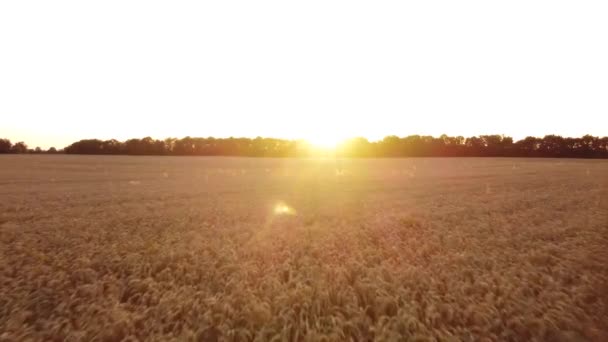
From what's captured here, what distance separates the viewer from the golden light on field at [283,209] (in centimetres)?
1287

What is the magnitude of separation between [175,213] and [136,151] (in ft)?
335

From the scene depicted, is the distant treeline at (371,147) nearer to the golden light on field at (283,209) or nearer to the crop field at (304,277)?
the golden light on field at (283,209)

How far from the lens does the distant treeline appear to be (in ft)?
332

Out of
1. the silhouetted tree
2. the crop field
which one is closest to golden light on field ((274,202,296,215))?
the crop field

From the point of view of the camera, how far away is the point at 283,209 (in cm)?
1380

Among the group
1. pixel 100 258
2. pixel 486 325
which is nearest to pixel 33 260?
pixel 100 258

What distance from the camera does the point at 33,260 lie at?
23.4 ft

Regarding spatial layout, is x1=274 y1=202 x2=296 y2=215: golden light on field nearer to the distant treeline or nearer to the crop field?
the crop field

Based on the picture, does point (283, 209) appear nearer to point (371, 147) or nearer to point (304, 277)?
point (304, 277)

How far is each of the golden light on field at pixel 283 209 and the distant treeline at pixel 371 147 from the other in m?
92.1

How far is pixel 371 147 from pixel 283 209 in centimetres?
9994

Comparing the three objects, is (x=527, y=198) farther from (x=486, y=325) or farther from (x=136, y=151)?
(x=136, y=151)

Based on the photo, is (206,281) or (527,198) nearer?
(206,281)

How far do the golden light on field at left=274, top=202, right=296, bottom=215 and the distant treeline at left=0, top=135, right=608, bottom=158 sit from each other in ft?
302
